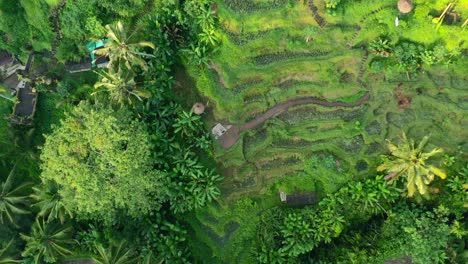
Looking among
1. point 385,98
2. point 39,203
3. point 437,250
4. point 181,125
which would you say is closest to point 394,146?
point 385,98

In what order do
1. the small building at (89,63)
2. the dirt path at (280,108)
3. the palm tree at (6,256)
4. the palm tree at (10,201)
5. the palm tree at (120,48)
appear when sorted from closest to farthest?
1. the palm tree at (120,48)
2. the palm tree at (6,256)
3. the palm tree at (10,201)
4. the dirt path at (280,108)
5. the small building at (89,63)

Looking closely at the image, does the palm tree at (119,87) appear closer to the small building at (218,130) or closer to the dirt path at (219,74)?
the dirt path at (219,74)

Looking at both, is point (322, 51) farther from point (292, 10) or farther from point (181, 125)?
point (181, 125)

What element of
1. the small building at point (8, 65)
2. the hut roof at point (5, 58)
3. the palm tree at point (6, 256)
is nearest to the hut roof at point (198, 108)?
the small building at point (8, 65)

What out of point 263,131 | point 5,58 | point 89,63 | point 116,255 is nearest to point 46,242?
point 116,255

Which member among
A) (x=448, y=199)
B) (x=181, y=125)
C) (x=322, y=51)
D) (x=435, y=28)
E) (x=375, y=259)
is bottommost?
(x=375, y=259)

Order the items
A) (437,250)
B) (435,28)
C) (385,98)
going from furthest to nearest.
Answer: (385,98) < (435,28) < (437,250)

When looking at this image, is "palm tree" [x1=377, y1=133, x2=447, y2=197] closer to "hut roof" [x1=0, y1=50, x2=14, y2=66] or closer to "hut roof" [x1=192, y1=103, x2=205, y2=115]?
"hut roof" [x1=192, y1=103, x2=205, y2=115]
